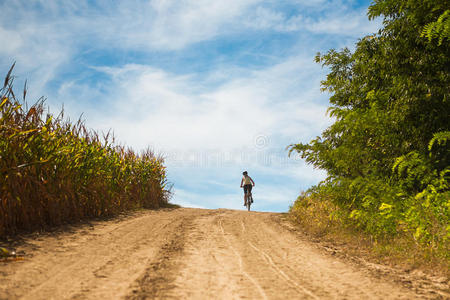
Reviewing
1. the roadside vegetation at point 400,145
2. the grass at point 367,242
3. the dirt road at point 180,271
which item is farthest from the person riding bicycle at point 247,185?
the dirt road at point 180,271

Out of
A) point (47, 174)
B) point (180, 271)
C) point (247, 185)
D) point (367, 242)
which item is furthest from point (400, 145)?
point (247, 185)

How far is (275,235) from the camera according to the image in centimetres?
773

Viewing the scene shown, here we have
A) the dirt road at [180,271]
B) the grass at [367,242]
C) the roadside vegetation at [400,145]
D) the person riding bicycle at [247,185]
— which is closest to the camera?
the dirt road at [180,271]

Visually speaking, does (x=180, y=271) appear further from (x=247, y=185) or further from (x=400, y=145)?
(x=247, y=185)

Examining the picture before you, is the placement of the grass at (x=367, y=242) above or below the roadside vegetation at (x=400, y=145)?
below

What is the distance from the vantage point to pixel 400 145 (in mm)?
7500

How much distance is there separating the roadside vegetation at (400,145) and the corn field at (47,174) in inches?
239

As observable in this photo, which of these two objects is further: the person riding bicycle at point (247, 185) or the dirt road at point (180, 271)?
the person riding bicycle at point (247, 185)

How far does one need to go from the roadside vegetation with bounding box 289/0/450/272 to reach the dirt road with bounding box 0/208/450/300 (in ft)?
5.33

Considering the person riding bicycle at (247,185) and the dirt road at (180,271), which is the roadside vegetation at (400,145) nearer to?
the dirt road at (180,271)

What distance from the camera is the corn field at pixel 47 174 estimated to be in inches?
233

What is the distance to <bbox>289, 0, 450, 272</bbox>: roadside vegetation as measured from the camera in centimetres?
580

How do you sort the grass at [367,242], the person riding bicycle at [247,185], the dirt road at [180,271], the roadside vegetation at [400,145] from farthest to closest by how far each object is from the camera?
the person riding bicycle at [247,185] < the roadside vegetation at [400,145] < the grass at [367,242] < the dirt road at [180,271]

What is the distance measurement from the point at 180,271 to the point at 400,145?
6.24 metres
